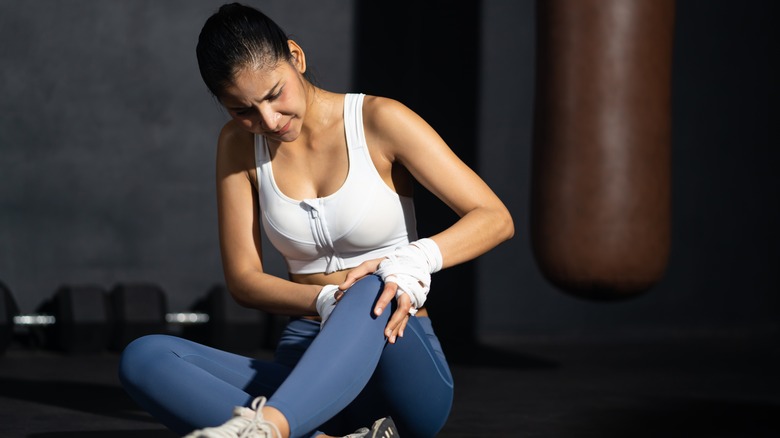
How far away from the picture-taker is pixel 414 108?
169 inches

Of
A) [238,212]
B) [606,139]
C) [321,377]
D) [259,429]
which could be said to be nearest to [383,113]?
[238,212]

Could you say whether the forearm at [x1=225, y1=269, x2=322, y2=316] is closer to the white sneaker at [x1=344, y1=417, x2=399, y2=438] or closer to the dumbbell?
the white sneaker at [x1=344, y1=417, x2=399, y2=438]

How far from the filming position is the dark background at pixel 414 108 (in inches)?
157

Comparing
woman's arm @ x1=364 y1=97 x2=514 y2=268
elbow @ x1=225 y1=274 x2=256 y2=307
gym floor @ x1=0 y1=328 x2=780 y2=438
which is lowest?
gym floor @ x1=0 y1=328 x2=780 y2=438

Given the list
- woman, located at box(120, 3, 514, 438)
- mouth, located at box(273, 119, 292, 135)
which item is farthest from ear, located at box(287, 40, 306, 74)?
mouth, located at box(273, 119, 292, 135)

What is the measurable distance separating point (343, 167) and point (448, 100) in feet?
8.49

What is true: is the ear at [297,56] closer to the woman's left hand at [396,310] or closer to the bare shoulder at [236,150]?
the bare shoulder at [236,150]

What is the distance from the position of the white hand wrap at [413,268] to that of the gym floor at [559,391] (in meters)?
0.89

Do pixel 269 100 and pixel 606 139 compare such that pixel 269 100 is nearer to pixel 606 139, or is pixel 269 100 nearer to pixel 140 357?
pixel 140 357

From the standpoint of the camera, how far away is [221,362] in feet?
5.65

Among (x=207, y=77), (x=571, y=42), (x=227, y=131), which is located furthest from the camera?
(x=571, y=42)

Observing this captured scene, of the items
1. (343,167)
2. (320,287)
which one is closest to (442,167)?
(343,167)

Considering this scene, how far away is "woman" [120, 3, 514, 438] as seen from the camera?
1.53 m

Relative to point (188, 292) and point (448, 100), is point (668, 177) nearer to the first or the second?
point (448, 100)
